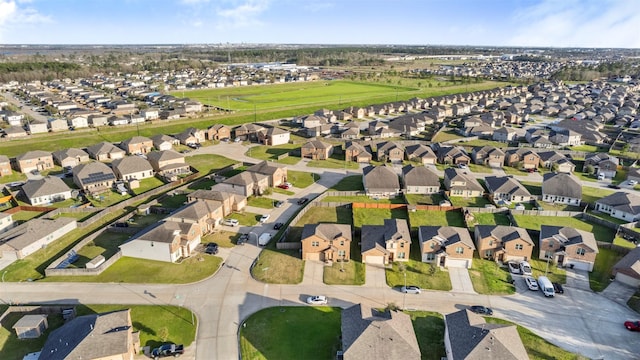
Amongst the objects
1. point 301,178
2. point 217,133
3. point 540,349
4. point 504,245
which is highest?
point 217,133

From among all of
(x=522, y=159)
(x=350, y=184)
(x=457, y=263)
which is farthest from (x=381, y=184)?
(x=522, y=159)

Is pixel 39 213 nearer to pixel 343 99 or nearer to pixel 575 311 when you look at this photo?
pixel 575 311

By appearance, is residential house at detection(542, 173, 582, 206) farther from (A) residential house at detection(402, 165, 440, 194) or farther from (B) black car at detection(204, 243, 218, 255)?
(B) black car at detection(204, 243, 218, 255)

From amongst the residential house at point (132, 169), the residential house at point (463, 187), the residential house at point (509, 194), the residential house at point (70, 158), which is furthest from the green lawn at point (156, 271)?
the residential house at point (509, 194)

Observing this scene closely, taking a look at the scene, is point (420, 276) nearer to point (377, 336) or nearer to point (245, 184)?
point (377, 336)

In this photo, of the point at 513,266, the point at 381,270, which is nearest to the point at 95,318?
the point at 381,270

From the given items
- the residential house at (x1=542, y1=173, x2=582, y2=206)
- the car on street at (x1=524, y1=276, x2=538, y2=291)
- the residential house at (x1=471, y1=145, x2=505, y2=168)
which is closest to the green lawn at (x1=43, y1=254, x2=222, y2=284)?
the car on street at (x1=524, y1=276, x2=538, y2=291)

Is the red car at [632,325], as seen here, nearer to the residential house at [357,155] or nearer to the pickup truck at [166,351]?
the pickup truck at [166,351]
